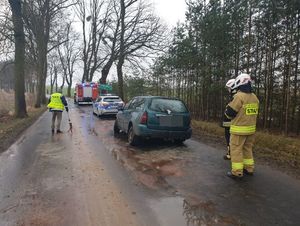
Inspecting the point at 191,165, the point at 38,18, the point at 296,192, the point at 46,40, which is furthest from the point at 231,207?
the point at 46,40

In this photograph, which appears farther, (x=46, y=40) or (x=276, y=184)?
(x=46, y=40)

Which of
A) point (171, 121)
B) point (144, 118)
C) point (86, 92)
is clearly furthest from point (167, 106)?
point (86, 92)

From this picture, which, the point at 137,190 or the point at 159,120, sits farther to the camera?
the point at 159,120

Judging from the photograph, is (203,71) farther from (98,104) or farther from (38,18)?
(38,18)

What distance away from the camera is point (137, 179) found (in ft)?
20.1

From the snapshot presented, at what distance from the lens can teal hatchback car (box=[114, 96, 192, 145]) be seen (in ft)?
30.7

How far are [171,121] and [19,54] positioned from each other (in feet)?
39.6

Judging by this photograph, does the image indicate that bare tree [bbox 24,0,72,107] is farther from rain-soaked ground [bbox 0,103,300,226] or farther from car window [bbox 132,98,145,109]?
rain-soaked ground [bbox 0,103,300,226]

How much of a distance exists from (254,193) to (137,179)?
Result: 84.3 inches

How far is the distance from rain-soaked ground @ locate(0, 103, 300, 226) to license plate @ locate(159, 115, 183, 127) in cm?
88

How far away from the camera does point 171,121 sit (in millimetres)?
9523

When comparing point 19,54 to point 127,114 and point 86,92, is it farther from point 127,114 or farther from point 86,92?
point 86,92

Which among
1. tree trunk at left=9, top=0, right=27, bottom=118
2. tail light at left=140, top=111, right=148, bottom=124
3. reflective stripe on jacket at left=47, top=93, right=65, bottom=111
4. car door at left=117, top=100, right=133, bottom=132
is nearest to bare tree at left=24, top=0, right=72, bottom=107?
tree trunk at left=9, top=0, right=27, bottom=118

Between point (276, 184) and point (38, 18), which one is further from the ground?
point (38, 18)
